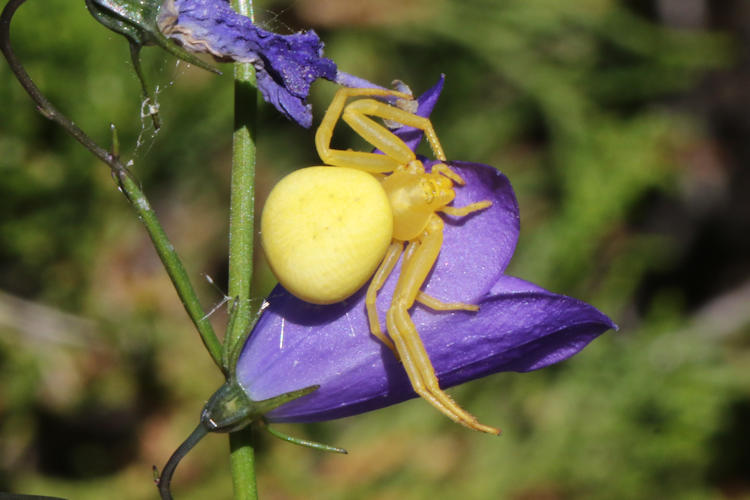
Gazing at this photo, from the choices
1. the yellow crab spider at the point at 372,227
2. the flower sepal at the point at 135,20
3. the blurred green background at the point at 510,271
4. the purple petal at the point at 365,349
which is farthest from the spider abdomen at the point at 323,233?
the blurred green background at the point at 510,271

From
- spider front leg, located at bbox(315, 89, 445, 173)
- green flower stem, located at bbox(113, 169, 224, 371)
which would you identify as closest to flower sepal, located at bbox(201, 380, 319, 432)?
green flower stem, located at bbox(113, 169, 224, 371)

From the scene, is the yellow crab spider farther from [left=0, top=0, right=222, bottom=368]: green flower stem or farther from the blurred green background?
the blurred green background

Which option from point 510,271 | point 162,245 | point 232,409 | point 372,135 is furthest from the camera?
point 510,271

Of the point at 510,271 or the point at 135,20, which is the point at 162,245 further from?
the point at 510,271

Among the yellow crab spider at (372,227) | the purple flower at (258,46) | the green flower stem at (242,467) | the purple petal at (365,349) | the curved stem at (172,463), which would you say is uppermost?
the purple flower at (258,46)

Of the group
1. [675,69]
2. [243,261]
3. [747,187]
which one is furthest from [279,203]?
[747,187]

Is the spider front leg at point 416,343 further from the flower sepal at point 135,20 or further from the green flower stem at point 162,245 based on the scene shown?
the flower sepal at point 135,20

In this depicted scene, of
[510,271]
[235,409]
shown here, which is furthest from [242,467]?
[510,271]
